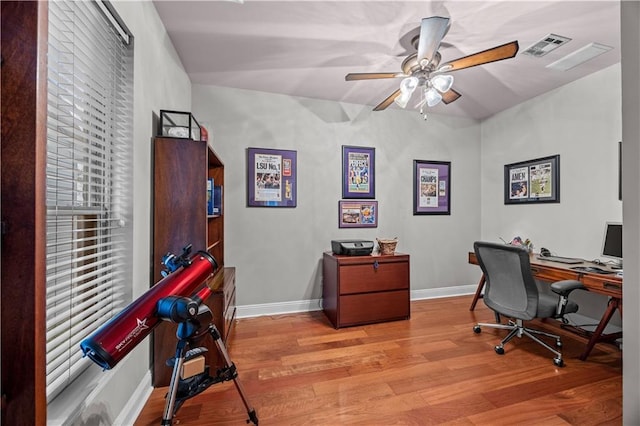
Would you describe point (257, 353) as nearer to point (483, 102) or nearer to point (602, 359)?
point (602, 359)

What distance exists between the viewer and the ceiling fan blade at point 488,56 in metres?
1.65

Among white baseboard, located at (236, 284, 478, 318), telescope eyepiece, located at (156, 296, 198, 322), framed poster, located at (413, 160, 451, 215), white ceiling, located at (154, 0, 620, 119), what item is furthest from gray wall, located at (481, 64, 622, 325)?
telescope eyepiece, located at (156, 296, 198, 322)

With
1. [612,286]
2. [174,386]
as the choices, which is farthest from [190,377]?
[612,286]

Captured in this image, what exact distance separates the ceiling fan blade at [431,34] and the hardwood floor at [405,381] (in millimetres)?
2315

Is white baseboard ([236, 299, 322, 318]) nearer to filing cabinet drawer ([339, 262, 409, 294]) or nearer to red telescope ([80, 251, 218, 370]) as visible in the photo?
filing cabinet drawer ([339, 262, 409, 294])

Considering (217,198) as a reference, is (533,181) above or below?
above

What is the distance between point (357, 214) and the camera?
3.50 metres

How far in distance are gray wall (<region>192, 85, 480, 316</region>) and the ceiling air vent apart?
1454 millimetres

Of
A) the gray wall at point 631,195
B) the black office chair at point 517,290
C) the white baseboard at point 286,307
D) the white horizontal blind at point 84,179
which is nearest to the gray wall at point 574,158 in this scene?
the black office chair at point 517,290

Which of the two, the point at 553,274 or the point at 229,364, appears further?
the point at 553,274

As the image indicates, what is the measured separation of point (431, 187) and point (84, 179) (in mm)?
3665

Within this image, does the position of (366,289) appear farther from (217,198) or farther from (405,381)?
(217,198)

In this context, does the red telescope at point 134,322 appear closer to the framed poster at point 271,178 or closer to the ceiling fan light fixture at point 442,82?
the framed poster at point 271,178

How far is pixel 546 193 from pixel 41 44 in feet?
13.6
